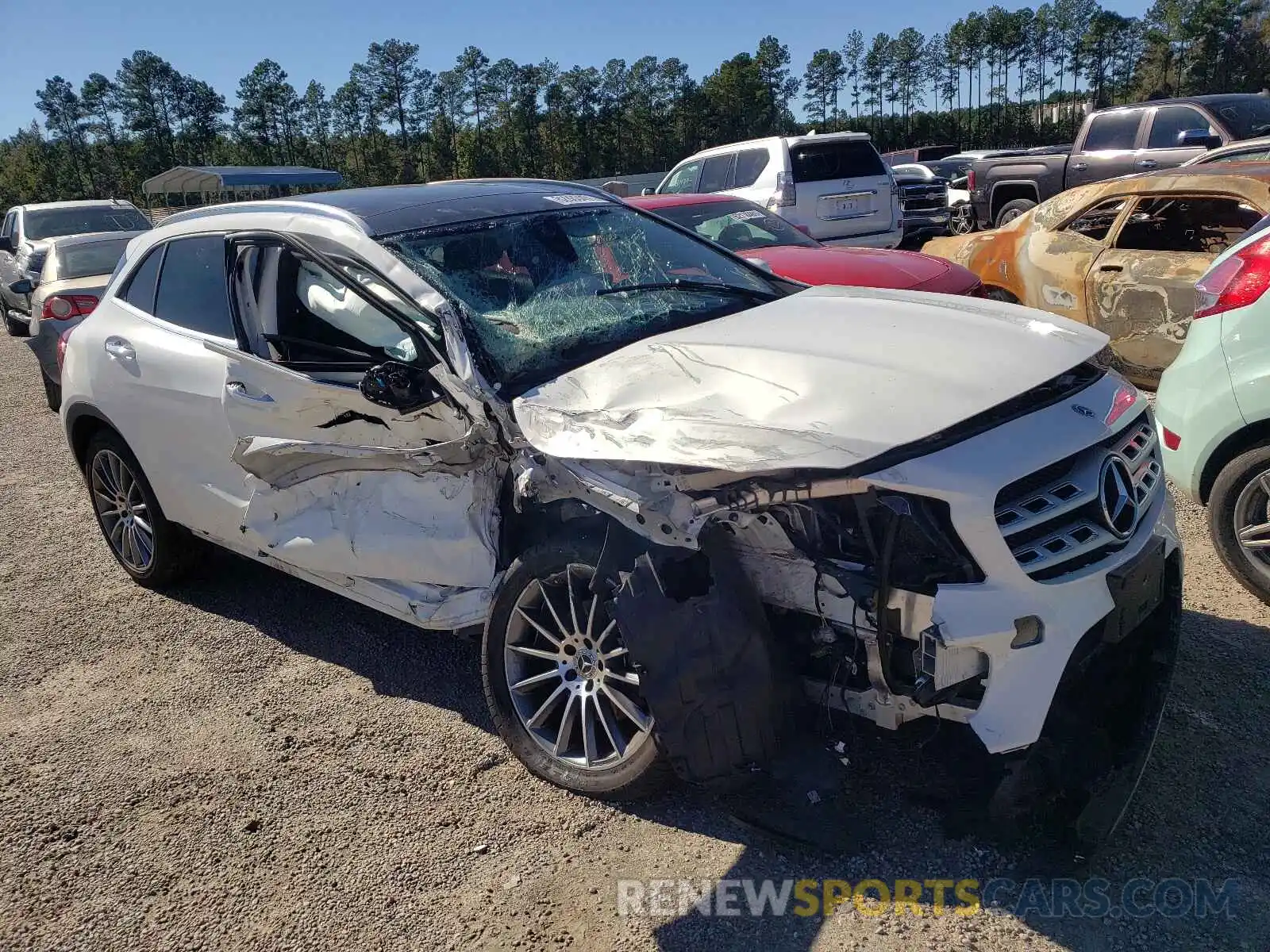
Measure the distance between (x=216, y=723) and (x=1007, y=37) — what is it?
82.5 m

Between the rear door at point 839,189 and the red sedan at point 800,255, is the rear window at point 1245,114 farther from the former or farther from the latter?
the red sedan at point 800,255

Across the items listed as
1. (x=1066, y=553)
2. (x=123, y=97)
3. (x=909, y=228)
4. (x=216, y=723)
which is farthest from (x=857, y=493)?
(x=123, y=97)

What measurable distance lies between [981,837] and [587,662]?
124 centimetres

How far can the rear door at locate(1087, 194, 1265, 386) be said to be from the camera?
19.3 feet

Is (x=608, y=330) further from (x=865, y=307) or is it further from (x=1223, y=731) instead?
(x=1223, y=731)

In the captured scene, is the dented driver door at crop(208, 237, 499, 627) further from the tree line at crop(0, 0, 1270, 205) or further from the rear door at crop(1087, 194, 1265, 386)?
the tree line at crop(0, 0, 1270, 205)

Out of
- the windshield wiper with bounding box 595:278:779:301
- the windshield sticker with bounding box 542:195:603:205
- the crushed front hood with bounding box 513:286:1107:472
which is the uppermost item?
the windshield sticker with bounding box 542:195:603:205

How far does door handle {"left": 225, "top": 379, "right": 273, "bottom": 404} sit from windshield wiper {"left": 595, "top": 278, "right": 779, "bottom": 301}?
133cm

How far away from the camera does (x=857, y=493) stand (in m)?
2.41

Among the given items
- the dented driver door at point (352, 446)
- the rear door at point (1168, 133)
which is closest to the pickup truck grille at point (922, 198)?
the rear door at point (1168, 133)

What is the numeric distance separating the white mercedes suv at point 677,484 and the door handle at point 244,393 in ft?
0.06

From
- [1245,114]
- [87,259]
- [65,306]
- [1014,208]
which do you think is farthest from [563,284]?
[1245,114]

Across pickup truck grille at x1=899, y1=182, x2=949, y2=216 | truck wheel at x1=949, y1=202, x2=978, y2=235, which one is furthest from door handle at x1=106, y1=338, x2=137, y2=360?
pickup truck grille at x1=899, y1=182, x2=949, y2=216

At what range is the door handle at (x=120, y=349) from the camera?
4.42 m
